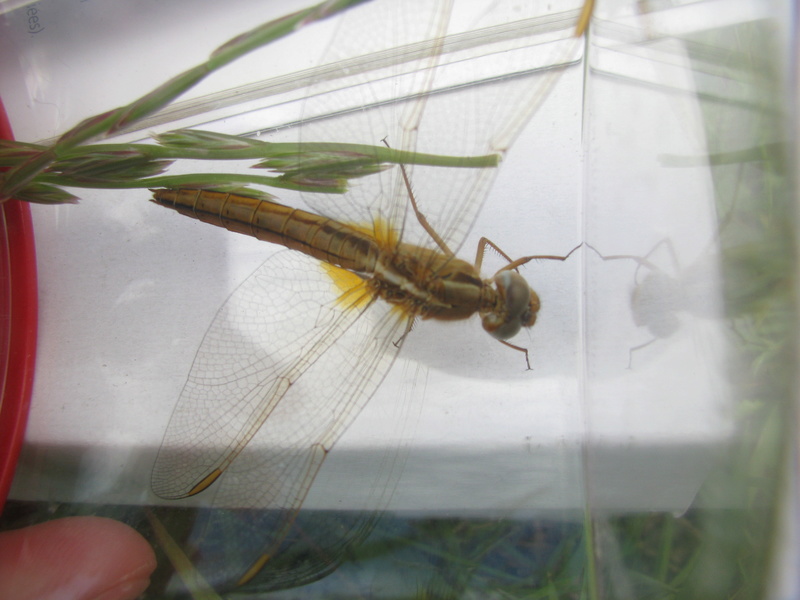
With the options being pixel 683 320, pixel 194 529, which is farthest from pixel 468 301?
pixel 194 529

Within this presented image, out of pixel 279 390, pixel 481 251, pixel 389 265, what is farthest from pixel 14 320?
pixel 481 251

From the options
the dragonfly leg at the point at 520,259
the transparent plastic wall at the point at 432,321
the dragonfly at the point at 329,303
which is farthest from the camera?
the dragonfly leg at the point at 520,259

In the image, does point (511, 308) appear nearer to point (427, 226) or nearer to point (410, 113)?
point (427, 226)

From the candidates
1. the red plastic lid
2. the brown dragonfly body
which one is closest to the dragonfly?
the brown dragonfly body

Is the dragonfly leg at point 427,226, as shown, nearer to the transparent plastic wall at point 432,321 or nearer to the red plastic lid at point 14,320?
the transparent plastic wall at point 432,321

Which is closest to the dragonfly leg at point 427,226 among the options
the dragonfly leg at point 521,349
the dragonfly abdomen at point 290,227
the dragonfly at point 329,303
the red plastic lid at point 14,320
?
the dragonfly at point 329,303

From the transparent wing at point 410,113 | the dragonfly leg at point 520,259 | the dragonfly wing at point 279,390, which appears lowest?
the dragonfly wing at point 279,390

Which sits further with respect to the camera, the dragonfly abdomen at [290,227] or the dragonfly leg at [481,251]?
the dragonfly leg at [481,251]

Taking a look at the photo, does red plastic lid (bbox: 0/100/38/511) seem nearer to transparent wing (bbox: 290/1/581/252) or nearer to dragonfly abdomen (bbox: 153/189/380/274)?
dragonfly abdomen (bbox: 153/189/380/274)
